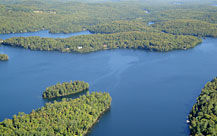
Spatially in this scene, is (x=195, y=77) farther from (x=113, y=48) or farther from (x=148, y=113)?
(x=113, y=48)

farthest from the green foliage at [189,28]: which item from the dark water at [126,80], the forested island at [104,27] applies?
the dark water at [126,80]

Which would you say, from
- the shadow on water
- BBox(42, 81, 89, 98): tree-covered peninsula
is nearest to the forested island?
BBox(42, 81, 89, 98): tree-covered peninsula

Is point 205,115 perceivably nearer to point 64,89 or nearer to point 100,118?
Answer: point 100,118

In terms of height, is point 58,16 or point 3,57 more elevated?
point 58,16

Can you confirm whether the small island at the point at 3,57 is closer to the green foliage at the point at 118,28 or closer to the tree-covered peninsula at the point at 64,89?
the tree-covered peninsula at the point at 64,89

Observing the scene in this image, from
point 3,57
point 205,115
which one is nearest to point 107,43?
point 3,57

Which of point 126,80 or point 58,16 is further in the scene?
point 58,16

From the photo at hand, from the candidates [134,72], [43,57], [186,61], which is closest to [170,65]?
[186,61]

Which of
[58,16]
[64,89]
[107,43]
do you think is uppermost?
[58,16]
